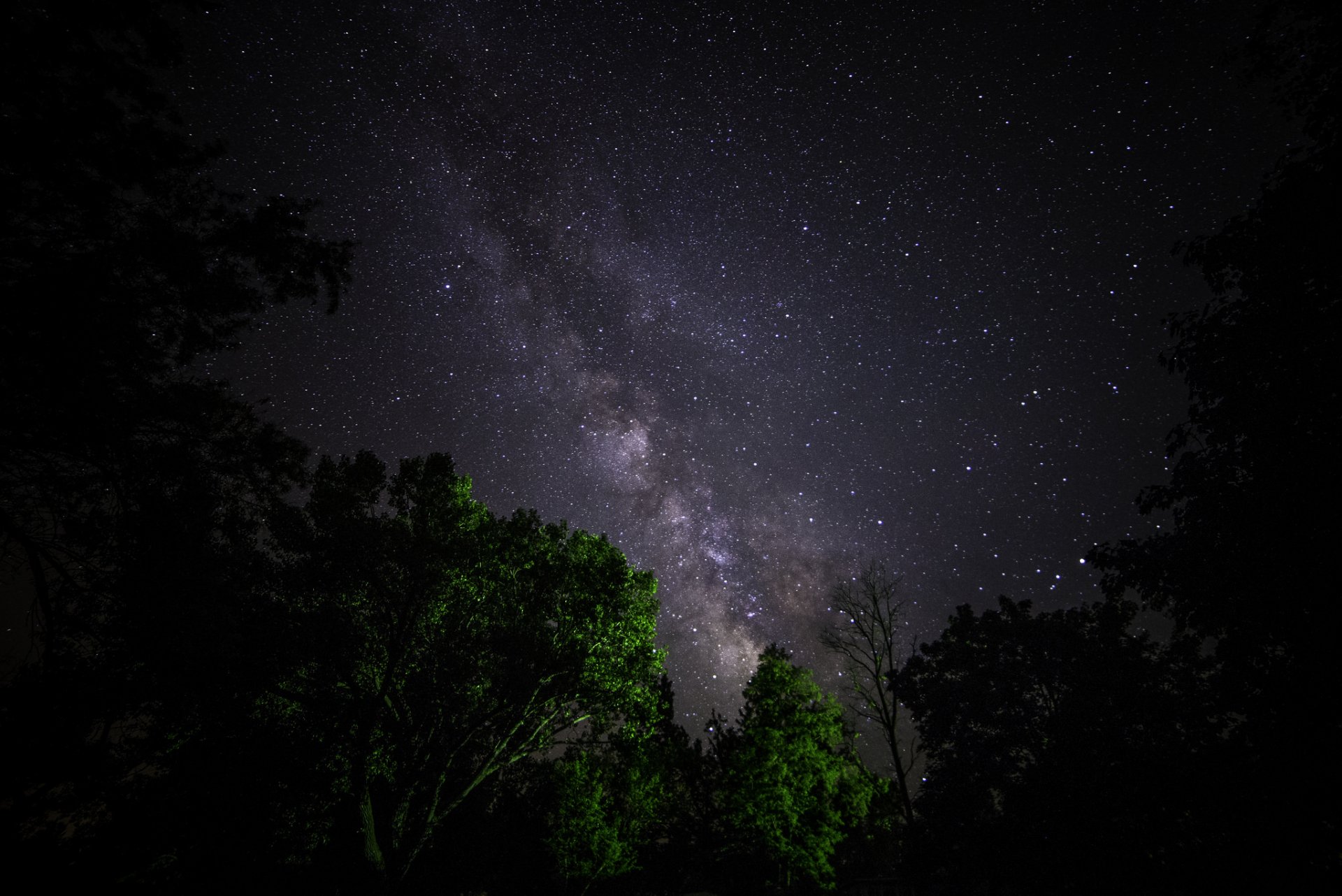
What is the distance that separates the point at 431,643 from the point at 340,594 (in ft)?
9.00

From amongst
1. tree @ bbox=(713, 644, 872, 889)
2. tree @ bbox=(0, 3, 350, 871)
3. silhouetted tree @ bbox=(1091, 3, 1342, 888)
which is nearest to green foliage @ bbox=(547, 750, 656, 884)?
tree @ bbox=(713, 644, 872, 889)

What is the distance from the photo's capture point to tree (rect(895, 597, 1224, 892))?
7.50 meters

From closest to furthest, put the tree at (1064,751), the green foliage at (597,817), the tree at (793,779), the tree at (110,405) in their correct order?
the tree at (110,405) < the tree at (1064,751) < the tree at (793,779) < the green foliage at (597,817)

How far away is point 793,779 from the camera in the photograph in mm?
19938

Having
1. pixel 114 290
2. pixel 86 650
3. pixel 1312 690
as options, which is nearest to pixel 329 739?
pixel 86 650

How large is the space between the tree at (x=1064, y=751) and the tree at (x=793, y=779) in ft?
11.1

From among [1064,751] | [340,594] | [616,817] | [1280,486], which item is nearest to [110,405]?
[340,594]

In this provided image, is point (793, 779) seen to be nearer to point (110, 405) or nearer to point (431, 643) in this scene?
point (431, 643)

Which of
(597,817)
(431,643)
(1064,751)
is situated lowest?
(597,817)

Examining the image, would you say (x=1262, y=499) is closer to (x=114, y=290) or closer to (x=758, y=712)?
(x=114, y=290)

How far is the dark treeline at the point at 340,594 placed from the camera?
525 centimetres

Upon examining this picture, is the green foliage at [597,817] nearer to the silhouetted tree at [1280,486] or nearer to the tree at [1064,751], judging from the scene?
the tree at [1064,751]

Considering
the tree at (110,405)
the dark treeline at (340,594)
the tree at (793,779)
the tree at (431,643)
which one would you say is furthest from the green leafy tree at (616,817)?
the tree at (110,405)

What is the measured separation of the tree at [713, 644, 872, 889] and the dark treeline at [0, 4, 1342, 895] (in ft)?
17.7
